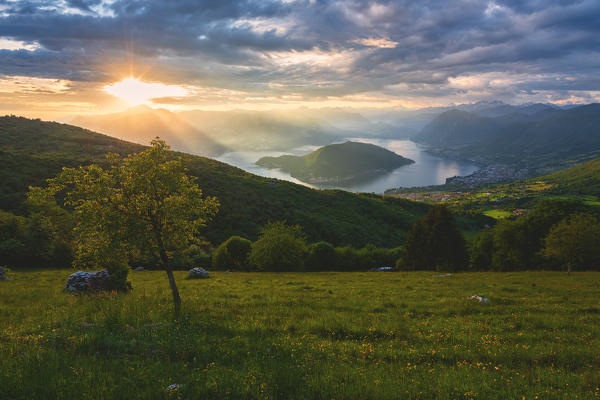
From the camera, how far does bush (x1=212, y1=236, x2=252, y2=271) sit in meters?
61.4

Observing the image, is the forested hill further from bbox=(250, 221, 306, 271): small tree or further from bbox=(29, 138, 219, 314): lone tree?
bbox=(29, 138, 219, 314): lone tree

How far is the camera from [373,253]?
74.0 m

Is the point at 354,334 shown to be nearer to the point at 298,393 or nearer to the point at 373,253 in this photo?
the point at 298,393

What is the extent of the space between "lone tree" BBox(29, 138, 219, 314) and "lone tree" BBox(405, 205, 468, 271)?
167 ft

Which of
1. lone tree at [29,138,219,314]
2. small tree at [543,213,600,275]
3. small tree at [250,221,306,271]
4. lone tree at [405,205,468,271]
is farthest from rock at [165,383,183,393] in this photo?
lone tree at [405,205,468,271]

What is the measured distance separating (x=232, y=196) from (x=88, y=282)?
95354 mm

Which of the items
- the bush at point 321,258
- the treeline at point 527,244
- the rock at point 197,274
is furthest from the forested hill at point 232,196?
the treeline at point 527,244

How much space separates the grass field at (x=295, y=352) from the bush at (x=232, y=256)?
151ft

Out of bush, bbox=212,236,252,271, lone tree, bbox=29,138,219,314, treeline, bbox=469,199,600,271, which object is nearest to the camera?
lone tree, bbox=29,138,219,314

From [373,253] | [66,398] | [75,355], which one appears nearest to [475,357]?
[66,398]

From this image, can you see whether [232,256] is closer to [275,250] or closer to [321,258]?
[275,250]

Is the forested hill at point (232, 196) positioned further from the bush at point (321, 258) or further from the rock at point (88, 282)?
the rock at point (88, 282)

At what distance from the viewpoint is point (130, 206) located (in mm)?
14344

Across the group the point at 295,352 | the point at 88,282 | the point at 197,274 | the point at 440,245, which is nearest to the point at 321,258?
the point at 440,245
